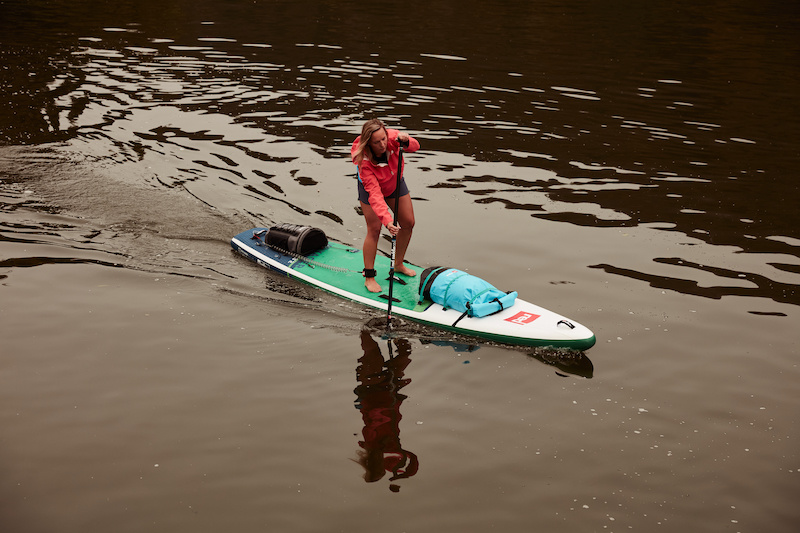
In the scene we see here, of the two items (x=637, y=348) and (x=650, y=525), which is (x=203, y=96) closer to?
(x=637, y=348)

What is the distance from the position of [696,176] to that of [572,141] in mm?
2526

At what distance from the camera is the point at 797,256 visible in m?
9.23

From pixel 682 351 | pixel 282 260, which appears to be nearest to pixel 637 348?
pixel 682 351

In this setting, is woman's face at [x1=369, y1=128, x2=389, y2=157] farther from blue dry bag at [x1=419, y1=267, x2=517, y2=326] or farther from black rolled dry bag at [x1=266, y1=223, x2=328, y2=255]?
Answer: black rolled dry bag at [x1=266, y1=223, x2=328, y2=255]

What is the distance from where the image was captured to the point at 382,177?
7.96 metres

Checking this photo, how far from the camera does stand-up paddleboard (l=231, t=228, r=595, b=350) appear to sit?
7.14m

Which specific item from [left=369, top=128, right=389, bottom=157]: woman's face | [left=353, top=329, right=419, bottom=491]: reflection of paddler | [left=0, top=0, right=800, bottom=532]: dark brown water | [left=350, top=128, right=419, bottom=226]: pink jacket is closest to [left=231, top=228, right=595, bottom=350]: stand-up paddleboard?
[left=0, top=0, right=800, bottom=532]: dark brown water

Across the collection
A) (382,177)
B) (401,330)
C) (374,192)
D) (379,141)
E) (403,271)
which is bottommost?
(401,330)

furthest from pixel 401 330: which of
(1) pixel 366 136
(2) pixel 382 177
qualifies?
(1) pixel 366 136

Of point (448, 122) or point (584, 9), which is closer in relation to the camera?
point (448, 122)

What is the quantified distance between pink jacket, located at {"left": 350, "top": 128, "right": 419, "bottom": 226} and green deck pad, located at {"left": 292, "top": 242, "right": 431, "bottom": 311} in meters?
0.81

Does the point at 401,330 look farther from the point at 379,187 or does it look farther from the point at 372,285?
the point at 379,187

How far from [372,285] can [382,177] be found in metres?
1.23

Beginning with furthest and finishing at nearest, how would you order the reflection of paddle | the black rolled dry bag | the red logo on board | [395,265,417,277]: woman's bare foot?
the black rolled dry bag, [395,265,417,277]: woman's bare foot, the reflection of paddle, the red logo on board
